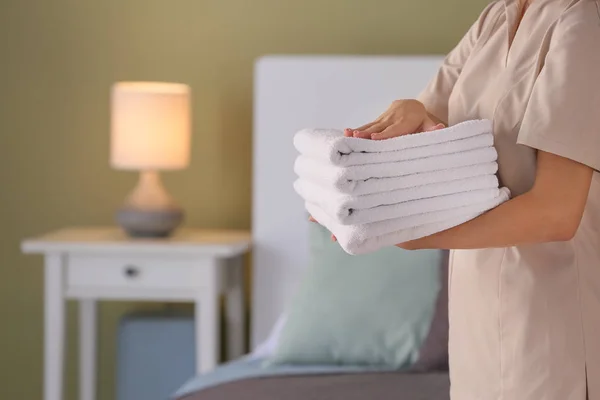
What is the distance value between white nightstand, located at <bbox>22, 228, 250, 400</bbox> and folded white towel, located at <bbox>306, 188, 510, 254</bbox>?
1.60 metres

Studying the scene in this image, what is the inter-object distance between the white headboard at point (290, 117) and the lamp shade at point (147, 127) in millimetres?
256

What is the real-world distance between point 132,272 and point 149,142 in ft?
1.26

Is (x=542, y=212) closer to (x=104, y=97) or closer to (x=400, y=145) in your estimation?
(x=400, y=145)

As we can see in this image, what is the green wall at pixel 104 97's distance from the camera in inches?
132

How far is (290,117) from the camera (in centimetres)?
316

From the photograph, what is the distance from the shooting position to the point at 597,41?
136cm

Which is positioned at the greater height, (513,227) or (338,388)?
(513,227)

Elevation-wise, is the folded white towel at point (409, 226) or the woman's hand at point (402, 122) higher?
the woman's hand at point (402, 122)

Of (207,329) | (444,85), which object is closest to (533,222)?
(444,85)

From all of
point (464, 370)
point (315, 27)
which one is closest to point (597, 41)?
point (464, 370)

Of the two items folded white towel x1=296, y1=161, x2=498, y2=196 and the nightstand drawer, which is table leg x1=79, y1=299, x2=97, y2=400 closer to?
the nightstand drawer

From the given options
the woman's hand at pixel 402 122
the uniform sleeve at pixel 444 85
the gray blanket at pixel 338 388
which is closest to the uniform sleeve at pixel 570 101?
the woman's hand at pixel 402 122

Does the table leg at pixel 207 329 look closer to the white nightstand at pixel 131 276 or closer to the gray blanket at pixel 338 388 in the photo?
the white nightstand at pixel 131 276

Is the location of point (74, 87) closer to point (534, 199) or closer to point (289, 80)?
point (289, 80)
